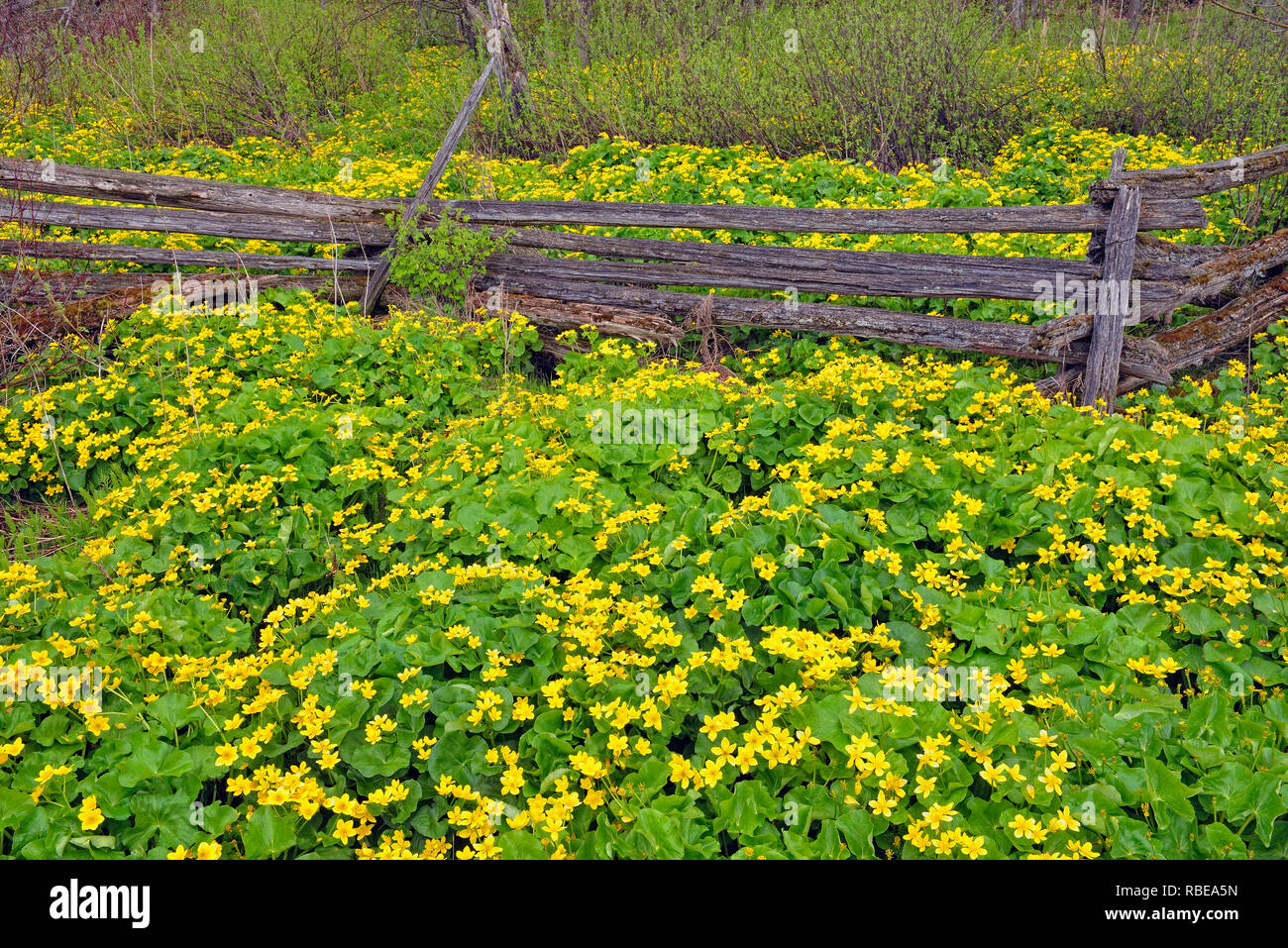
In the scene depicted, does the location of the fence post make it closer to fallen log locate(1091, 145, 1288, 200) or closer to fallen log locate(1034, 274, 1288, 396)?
fallen log locate(1091, 145, 1288, 200)

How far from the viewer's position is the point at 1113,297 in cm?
551

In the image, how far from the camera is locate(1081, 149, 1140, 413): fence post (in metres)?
5.48

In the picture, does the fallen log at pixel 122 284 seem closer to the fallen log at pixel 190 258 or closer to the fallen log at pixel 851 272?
the fallen log at pixel 190 258

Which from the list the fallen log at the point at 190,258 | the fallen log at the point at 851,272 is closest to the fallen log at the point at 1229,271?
the fallen log at the point at 851,272

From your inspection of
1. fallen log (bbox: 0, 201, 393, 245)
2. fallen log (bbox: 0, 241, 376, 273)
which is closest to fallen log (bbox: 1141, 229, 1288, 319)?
fallen log (bbox: 0, 201, 393, 245)

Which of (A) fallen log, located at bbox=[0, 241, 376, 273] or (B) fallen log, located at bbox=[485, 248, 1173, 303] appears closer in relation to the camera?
(B) fallen log, located at bbox=[485, 248, 1173, 303]

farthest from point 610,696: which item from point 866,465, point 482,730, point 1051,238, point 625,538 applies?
point 1051,238

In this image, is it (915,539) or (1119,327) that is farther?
(1119,327)

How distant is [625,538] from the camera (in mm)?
4051

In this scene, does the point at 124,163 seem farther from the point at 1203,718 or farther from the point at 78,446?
the point at 1203,718

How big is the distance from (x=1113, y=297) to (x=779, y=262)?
2.38 m

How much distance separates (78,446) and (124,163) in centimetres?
803

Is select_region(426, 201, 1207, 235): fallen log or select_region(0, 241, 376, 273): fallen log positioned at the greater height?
select_region(426, 201, 1207, 235): fallen log

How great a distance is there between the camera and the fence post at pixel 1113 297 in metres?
5.48
